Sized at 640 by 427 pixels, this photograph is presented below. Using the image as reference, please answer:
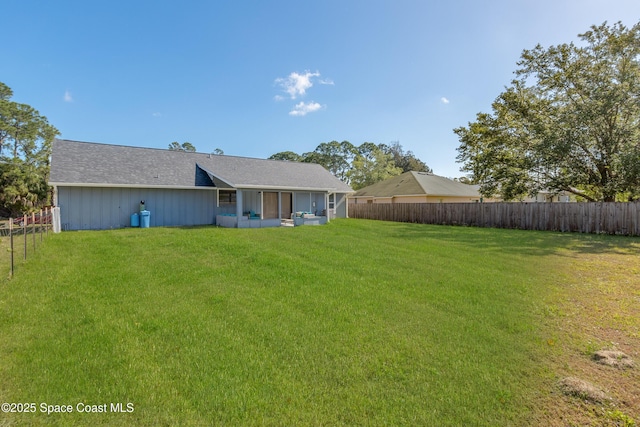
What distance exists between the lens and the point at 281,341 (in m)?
3.44

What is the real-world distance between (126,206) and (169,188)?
208 cm

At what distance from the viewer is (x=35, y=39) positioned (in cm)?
1286

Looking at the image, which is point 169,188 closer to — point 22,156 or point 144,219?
point 144,219

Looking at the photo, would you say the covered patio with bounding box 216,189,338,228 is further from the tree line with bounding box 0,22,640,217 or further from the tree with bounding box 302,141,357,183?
the tree with bounding box 302,141,357,183

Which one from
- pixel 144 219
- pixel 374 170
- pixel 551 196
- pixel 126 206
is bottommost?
pixel 144 219

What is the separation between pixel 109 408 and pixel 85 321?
2.09 m

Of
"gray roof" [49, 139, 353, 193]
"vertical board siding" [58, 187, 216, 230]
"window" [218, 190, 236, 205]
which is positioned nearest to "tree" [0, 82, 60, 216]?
"gray roof" [49, 139, 353, 193]

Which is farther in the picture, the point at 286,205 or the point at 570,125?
the point at 286,205

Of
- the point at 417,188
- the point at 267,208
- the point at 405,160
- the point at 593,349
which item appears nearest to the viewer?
the point at 593,349

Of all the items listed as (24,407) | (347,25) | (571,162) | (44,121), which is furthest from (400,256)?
(44,121)

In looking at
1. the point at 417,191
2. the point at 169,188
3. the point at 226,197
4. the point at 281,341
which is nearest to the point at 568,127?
the point at 417,191

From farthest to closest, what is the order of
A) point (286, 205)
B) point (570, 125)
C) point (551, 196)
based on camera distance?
point (286, 205), point (551, 196), point (570, 125)

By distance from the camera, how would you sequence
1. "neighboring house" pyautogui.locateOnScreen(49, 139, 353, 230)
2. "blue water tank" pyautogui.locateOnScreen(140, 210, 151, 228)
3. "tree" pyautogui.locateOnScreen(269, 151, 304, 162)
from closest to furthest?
"neighboring house" pyautogui.locateOnScreen(49, 139, 353, 230) → "blue water tank" pyautogui.locateOnScreen(140, 210, 151, 228) → "tree" pyautogui.locateOnScreen(269, 151, 304, 162)

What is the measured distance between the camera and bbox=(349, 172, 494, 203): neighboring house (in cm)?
A: 2513
